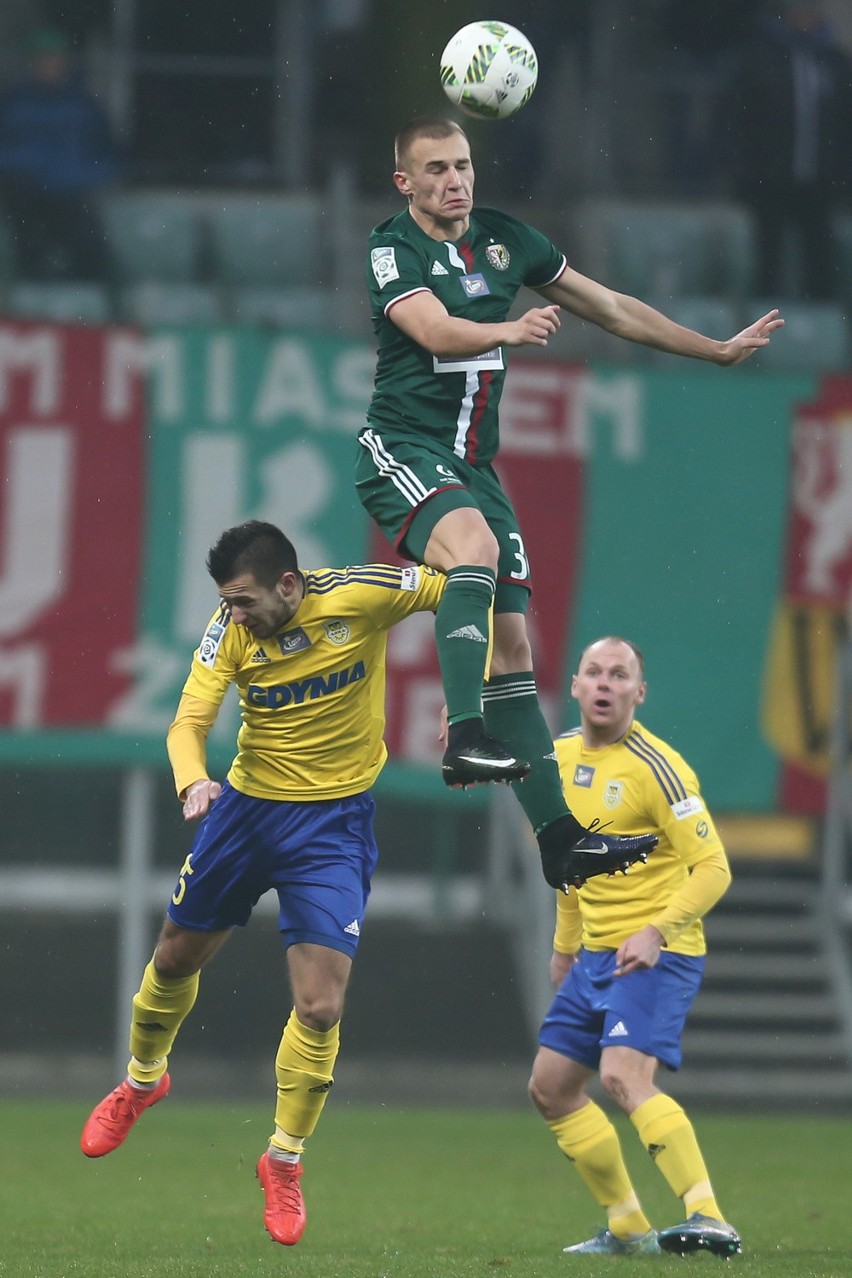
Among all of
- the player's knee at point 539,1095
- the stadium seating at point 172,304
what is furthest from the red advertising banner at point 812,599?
the player's knee at point 539,1095

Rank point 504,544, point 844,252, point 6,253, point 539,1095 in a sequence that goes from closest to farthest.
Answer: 1. point 504,544
2. point 539,1095
3. point 6,253
4. point 844,252

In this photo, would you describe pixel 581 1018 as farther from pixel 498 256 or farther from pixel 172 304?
pixel 172 304

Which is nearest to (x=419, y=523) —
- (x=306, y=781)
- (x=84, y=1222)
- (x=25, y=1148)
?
(x=306, y=781)

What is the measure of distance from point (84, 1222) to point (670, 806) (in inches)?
103

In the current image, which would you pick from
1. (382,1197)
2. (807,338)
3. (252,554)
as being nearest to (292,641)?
(252,554)

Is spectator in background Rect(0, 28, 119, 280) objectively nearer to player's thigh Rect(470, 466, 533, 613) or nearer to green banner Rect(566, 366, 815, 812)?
green banner Rect(566, 366, 815, 812)

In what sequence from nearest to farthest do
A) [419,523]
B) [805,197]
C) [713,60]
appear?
[419,523], [805,197], [713,60]

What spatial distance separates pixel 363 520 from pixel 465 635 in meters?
5.88

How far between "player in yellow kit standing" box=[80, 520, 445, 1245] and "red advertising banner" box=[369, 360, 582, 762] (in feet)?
15.9

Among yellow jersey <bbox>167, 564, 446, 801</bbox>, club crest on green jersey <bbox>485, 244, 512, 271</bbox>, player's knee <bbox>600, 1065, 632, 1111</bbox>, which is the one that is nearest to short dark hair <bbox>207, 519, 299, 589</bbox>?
yellow jersey <bbox>167, 564, 446, 801</bbox>

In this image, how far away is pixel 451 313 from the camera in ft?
18.7

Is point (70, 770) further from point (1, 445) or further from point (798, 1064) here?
point (798, 1064)

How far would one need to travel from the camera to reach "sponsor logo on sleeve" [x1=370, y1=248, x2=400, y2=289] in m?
5.60

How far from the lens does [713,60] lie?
47.0 ft
